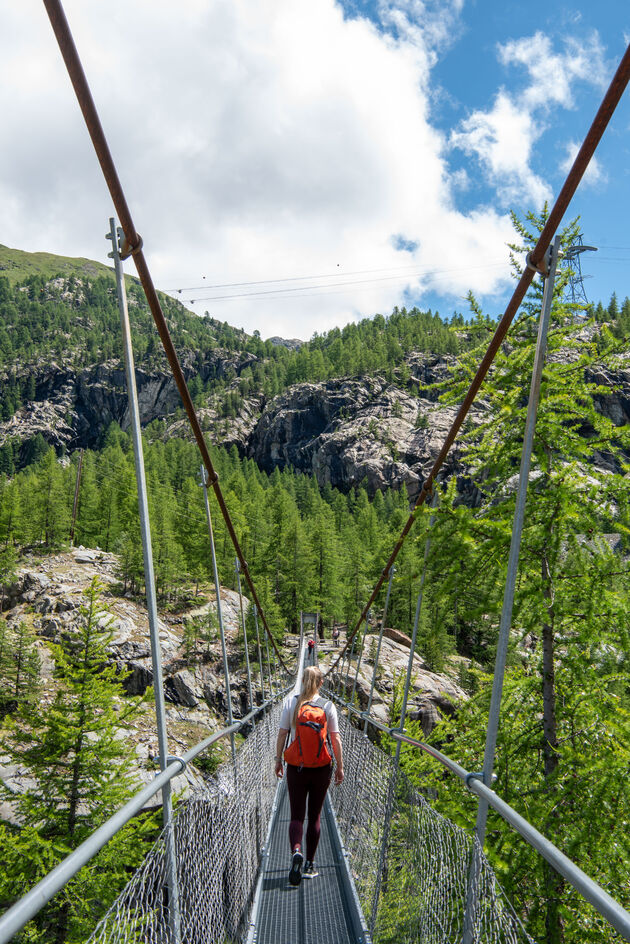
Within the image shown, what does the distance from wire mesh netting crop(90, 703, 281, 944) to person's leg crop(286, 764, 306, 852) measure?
1.06 ft

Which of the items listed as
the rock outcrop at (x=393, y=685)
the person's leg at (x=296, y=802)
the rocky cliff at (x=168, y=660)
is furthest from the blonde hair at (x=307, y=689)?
the rocky cliff at (x=168, y=660)

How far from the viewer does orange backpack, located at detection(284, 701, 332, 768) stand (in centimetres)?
298

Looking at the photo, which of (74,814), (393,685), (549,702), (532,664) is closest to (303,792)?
(549,702)

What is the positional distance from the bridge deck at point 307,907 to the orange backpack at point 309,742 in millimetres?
794

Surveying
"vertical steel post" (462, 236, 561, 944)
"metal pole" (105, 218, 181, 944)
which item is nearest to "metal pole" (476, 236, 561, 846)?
"vertical steel post" (462, 236, 561, 944)

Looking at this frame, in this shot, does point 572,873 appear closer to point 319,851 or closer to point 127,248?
point 127,248

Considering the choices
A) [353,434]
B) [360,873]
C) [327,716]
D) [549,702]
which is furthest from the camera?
A: [353,434]

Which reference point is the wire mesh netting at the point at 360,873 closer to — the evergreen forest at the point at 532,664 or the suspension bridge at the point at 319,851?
the suspension bridge at the point at 319,851

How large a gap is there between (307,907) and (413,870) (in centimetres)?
100

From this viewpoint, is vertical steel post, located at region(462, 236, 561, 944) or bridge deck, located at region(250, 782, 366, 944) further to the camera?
bridge deck, located at region(250, 782, 366, 944)

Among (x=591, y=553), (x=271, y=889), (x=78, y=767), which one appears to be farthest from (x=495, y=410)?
(x=78, y=767)

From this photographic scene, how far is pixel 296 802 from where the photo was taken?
3.01 m

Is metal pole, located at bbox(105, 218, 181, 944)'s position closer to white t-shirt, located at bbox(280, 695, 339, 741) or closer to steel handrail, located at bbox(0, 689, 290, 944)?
steel handrail, located at bbox(0, 689, 290, 944)

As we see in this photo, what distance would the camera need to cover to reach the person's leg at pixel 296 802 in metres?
2.99
